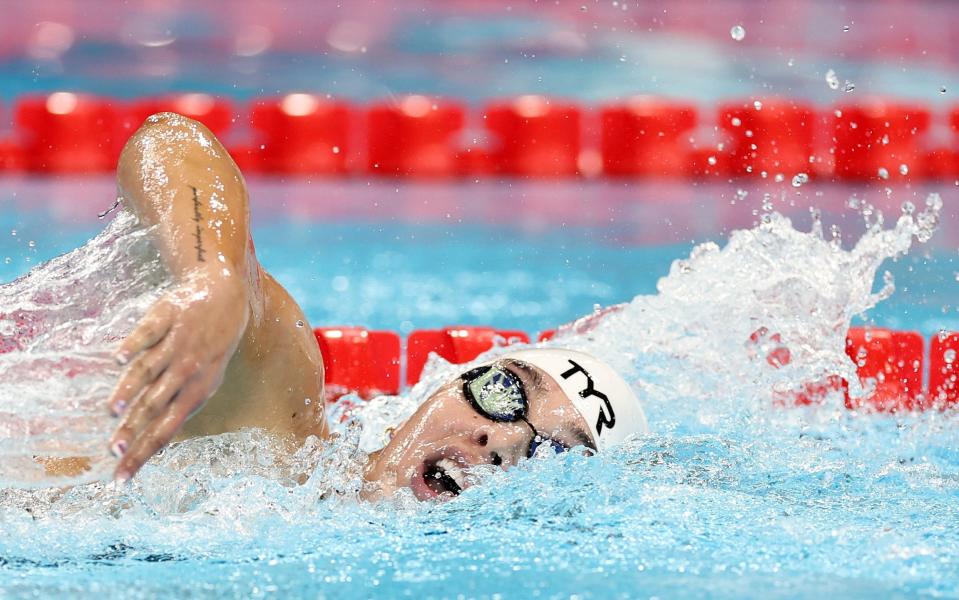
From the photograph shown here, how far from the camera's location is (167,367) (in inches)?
47.4

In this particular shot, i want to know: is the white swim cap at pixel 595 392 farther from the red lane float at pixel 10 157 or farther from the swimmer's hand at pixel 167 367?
the red lane float at pixel 10 157

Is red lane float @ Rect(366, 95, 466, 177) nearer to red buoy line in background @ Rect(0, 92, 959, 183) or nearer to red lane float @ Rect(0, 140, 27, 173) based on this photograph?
red buoy line in background @ Rect(0, 92, 959, 183)

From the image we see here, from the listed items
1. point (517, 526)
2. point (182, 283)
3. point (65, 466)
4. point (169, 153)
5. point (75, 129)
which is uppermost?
point (75, 129)

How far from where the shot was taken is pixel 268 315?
1.68 meters

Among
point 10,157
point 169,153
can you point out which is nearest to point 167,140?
point 169,153

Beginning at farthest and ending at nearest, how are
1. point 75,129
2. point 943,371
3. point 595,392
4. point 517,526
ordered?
Answer: point 75,129 < point 943,371 < point 595,392 < point 517,526

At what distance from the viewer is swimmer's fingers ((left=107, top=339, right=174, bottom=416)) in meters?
1.18

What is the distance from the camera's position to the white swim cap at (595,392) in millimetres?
1854

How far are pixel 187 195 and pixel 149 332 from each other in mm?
286

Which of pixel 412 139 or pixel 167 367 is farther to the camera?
pixel 412 139

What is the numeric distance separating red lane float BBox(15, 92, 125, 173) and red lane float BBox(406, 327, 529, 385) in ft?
7.95

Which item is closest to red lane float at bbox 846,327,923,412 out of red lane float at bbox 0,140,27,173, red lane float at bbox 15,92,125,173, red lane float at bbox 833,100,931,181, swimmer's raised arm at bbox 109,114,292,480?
swimmer's raised arm at bbox 109,114,292,480

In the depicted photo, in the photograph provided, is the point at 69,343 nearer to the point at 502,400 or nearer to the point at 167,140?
the point at 167,140

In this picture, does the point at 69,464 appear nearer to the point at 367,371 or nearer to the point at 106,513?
the point at 106,513
